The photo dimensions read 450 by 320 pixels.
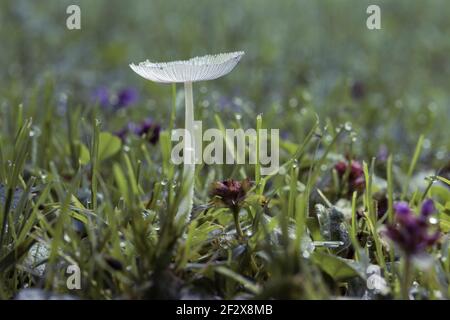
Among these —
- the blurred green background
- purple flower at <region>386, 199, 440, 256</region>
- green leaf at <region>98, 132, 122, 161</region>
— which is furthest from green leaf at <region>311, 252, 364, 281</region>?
the blurred green background

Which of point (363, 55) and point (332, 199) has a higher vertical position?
point (363, 55)

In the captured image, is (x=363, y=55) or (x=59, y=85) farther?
(x=363, y=55)

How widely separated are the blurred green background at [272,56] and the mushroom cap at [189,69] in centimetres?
98

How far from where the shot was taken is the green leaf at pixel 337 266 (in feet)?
4.10

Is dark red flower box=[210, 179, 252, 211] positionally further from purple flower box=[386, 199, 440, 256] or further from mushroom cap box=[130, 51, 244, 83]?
purple flower box=[386, 199, 440, 256]

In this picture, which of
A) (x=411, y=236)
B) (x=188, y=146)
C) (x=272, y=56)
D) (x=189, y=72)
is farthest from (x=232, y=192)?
(x=272, y=56)

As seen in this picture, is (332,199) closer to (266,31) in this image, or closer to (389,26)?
(266,31)

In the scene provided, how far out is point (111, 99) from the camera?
268 centimetres

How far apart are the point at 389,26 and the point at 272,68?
1.26 meters

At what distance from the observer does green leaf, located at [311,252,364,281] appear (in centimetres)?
125
